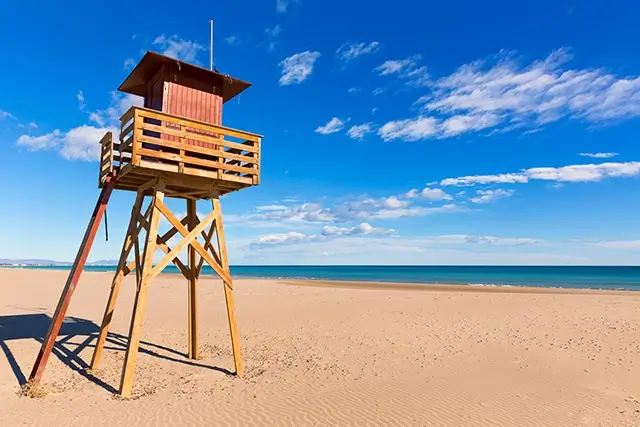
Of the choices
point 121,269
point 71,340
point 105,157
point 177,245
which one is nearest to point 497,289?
point 71,340

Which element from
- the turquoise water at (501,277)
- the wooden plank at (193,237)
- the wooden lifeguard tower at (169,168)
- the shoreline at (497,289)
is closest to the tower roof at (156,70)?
the wooden lifeguard tower at (169,168)

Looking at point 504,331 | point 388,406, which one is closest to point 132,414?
point 388,406

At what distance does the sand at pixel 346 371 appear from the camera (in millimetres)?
7777

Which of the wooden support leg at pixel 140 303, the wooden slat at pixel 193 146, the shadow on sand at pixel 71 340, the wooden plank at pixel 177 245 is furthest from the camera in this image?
the shadow on sand at pixel 71 340

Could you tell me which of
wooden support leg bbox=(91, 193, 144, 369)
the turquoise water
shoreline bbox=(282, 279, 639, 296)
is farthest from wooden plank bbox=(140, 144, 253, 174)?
the turquoise water

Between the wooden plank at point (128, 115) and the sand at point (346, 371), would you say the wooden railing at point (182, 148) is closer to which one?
the wooden plank at point (128, 115)

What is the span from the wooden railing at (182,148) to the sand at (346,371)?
5.10 meters

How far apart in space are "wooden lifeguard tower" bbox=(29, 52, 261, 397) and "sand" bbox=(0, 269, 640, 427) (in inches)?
41.9

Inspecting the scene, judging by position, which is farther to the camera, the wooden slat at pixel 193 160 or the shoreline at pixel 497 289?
the shoreline at pixel 497 289

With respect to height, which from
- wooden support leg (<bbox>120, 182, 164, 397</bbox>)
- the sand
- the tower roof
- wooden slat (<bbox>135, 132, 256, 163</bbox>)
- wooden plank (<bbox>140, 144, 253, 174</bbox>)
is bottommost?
the sand

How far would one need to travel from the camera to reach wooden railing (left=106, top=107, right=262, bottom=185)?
9180 mm

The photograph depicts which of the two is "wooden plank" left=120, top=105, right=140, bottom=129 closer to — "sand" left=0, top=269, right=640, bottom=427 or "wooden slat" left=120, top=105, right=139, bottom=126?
"wooden slat" left=120, top=105, right=139, bottom=126

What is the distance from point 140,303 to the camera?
8.93m

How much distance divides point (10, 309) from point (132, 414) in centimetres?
1832
